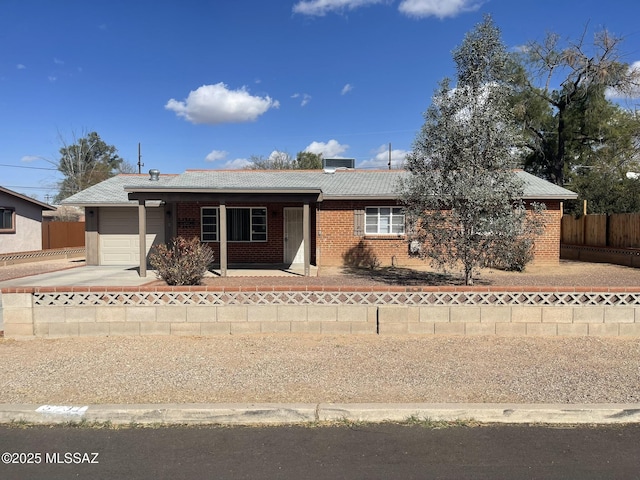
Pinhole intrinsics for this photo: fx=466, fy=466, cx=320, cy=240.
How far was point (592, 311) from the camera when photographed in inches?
262

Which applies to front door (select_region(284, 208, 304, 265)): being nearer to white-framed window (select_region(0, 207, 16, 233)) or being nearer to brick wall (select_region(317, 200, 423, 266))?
brick wall (select_region(317, 200, 423, 266))

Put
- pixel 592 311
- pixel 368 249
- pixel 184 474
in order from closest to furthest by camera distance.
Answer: pixel 184 474 < pixel 592 311 < pixel 368 249

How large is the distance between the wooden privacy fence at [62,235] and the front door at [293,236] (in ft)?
45.8

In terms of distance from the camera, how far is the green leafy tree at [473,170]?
865 centimetres

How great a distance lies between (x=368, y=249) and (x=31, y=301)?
35.4ft

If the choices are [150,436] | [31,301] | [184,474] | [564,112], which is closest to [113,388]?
[150,436]

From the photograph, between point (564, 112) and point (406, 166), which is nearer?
point (406, 166)

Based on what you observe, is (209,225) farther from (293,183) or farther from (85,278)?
(85,278)

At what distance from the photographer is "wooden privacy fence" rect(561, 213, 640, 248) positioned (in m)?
17.0

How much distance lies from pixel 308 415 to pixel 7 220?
2081 centimetres

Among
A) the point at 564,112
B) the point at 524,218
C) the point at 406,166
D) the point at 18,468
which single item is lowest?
the point at 18,468

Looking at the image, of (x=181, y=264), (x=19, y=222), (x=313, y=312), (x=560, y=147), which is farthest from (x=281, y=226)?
(x=560, y=147)

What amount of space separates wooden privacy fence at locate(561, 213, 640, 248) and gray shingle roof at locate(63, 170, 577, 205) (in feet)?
11.1

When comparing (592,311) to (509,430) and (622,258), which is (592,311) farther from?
(622,258)
